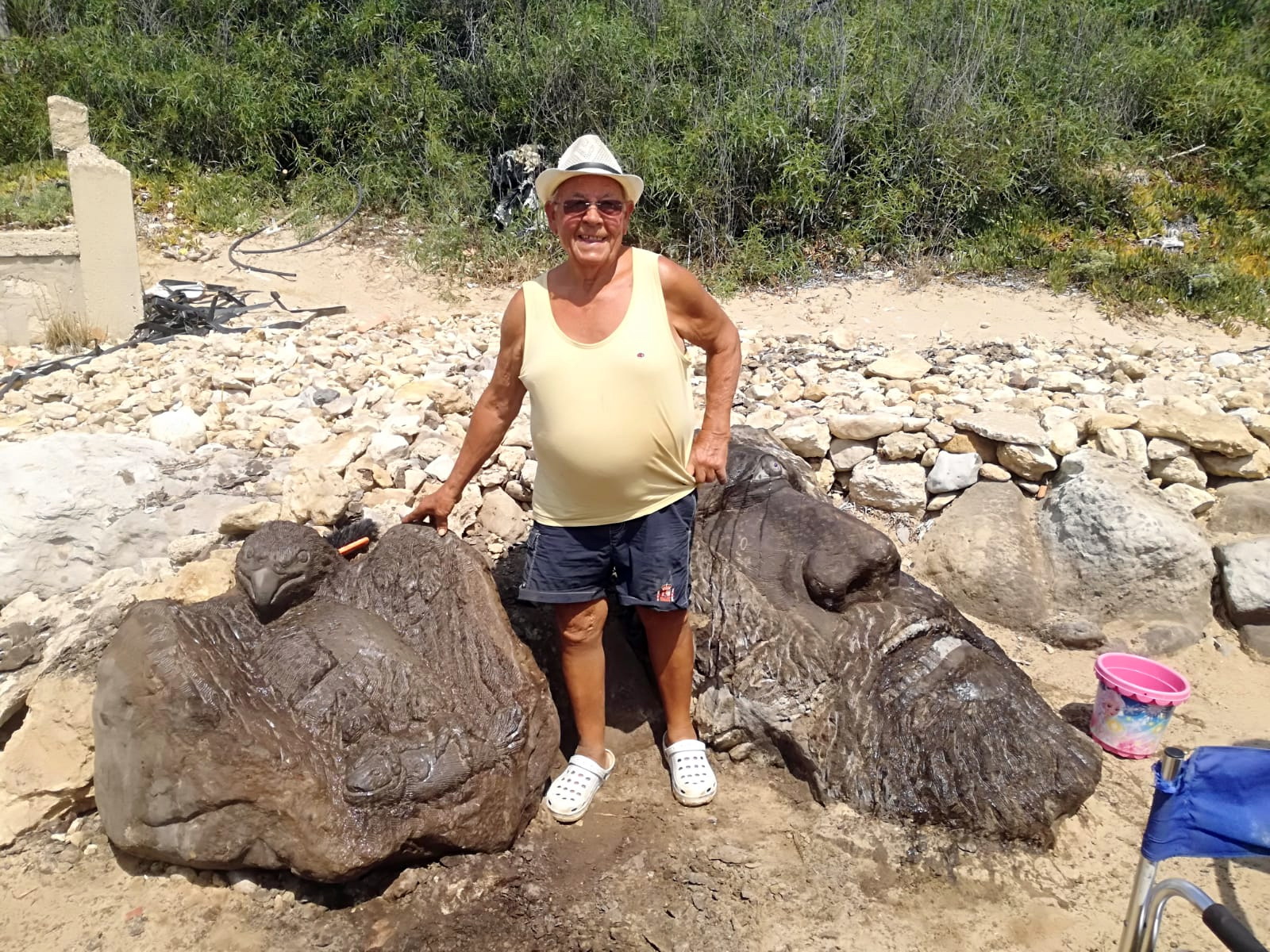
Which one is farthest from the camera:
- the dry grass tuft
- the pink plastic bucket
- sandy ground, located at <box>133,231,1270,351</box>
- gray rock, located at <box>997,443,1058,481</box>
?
sandy ground, located at <box>133,231,1270,351</box>

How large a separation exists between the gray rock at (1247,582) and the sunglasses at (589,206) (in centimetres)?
305

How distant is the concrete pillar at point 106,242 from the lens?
6016 mm

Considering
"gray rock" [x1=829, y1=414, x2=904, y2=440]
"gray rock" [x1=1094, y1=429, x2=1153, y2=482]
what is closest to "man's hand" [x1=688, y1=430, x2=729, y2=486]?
"gray rock" [x1=829, y1=414, x2=904, y2=440]

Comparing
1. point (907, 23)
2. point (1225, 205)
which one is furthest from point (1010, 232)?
point (907, 23)

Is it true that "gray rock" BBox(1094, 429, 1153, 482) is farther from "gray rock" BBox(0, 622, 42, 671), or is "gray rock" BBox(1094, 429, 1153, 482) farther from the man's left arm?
"gray rock" BBox(0, 622, 42, 671)

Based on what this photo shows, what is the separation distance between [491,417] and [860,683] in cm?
140

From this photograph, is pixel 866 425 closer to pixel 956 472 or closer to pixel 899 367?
pixel 956 472

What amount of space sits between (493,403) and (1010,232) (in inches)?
246

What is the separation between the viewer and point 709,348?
278 centimetres

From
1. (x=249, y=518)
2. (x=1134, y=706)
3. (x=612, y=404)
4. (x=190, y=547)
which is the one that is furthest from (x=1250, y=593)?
(x=190, y=547)

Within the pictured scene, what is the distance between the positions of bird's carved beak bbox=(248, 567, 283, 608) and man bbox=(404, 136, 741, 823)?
1.62 feet

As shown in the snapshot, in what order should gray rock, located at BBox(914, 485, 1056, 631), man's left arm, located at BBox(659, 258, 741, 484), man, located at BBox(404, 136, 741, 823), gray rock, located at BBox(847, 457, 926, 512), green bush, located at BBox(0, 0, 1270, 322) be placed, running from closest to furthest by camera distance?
man, located at BBox(404, 136, 741, 823), man's left arm, located at BBox(659, 258, 741, 484), gray rock, located at BBox(914, 485, 1056, 631), gray rock, located at BBox(847, 457, 926, 512), green bush, located at BBox(0, 0, 1270, 322)

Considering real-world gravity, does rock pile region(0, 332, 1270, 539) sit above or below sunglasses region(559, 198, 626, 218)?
below

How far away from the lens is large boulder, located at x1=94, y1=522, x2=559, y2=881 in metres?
2.39
